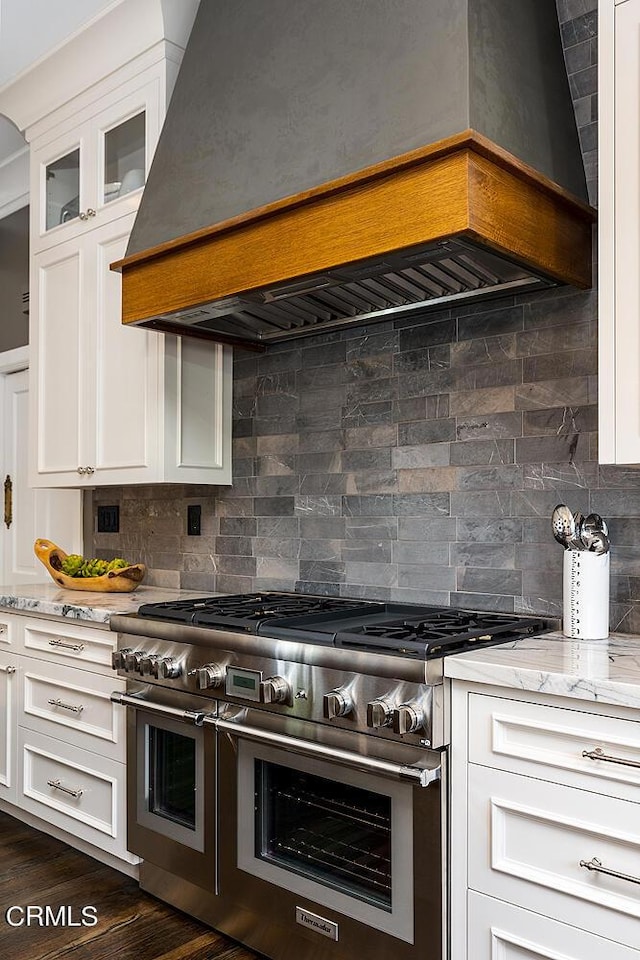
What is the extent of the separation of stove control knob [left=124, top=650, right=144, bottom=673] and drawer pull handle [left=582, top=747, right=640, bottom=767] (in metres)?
1.36

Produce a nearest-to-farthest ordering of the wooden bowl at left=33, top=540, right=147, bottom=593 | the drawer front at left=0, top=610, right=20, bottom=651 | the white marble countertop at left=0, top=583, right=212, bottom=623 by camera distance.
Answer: the white marble countertop at left=0, top=583, right=212, bottom=623 < the drawer front at left=0, top=610, right=20, bottom=651 < the wooden bowl at left=33, top=540, right=147, bottom=593

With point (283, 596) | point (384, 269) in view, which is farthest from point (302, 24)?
point (283, 596)

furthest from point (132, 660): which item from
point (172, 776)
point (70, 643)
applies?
point (70, 643)

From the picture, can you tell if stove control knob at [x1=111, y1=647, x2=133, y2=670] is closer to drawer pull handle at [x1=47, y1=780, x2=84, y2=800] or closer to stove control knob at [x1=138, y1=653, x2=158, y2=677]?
stove control knob at [x1=138, y1=653, x2=158, y2=677]

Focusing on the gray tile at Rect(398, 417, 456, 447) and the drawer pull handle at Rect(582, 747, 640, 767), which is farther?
the gray tile at Rect(398, 417, 456, 447)

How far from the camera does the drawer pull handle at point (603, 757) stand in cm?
145

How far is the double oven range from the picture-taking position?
174cm

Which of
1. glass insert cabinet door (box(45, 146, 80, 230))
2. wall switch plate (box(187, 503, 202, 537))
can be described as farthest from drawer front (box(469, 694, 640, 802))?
glass insert cabinet door (box(45, 146, 80, 230))

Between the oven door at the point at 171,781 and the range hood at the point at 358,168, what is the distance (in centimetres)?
117

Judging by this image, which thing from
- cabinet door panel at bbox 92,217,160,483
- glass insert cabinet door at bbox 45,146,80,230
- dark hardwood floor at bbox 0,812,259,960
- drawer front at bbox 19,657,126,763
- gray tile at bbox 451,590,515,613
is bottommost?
dark hardwood floor at bbox 0,812,259,960

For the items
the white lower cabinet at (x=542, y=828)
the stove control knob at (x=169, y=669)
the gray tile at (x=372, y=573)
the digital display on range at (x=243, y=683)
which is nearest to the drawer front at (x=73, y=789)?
the stove control knob at (x=169, y=669)

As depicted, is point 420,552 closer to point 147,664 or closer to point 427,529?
point 427,529

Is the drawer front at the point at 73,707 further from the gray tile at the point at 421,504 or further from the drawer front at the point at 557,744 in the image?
the drawer front at the point at 557,744

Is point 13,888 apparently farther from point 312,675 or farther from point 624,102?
point 624,102
